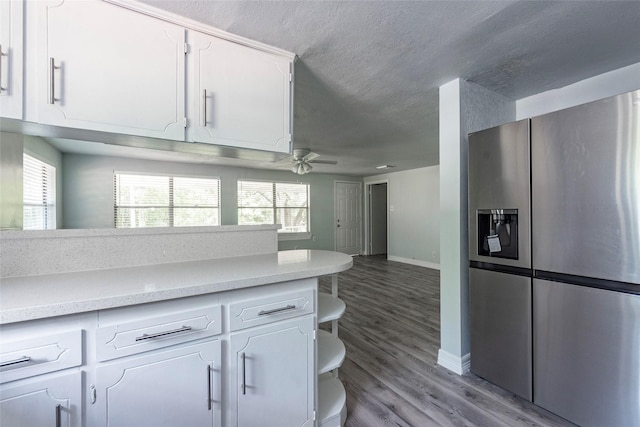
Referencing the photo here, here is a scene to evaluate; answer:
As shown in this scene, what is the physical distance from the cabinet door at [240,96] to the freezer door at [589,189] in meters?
1.60

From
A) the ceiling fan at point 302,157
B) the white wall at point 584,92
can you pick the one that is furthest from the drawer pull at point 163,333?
the white wall at point 584,92

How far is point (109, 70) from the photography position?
1.31m

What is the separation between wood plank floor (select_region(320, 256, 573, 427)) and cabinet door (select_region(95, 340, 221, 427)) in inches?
37.5

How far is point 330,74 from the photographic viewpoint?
82.9 inches

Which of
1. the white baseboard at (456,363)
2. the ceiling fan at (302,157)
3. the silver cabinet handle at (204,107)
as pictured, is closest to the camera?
the silver cabinet handle at (204,107)

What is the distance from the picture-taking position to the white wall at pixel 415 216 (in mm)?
6129

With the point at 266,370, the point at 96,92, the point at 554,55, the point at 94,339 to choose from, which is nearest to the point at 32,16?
the point at 96,92

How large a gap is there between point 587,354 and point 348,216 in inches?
257

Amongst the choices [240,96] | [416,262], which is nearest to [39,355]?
[240,96]

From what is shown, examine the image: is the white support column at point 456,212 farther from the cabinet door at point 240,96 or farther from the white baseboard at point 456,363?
the cabinet door at point 240,96

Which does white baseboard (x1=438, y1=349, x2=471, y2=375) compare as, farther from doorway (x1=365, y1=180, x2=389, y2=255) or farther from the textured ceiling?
doorway (x1=365, y1=180, x2=389, y2=255)

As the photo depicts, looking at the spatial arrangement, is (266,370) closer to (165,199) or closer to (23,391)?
(23,391)

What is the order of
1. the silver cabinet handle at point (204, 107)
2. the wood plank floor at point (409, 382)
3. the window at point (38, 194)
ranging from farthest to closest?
the window at point (38, 194) < the wood plank floor at point (409, 382) < the silver cabinet handle at point (204, 107)

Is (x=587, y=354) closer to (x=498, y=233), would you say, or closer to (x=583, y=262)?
(x=583, y=262)
